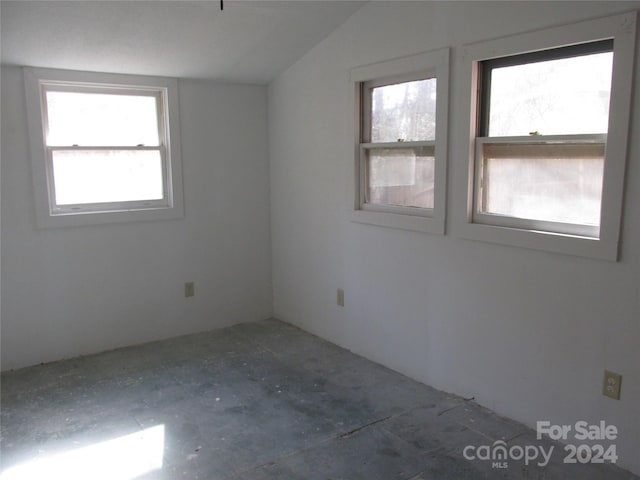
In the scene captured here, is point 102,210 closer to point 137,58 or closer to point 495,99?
point 137,58

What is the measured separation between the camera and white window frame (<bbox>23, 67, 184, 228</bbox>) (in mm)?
3377

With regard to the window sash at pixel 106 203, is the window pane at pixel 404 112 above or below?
above

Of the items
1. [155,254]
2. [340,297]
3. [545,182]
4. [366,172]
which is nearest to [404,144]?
[366,172]

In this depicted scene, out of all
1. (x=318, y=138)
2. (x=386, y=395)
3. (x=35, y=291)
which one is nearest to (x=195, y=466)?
(x=386, y=395)

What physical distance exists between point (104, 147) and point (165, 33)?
1.00m

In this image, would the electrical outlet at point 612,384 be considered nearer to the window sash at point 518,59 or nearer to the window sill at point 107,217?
the window sash at point 518,59

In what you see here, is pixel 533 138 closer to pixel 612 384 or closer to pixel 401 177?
pixel 401 177

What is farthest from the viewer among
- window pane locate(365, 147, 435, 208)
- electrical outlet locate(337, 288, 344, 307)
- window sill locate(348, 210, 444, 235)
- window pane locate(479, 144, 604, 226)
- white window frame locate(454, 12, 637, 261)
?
electrical outlet locate(337, 288, 344, 307)

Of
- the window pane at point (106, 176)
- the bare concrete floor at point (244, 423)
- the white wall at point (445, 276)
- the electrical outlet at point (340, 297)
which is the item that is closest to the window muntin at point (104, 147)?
the window pane at point (106, 176)

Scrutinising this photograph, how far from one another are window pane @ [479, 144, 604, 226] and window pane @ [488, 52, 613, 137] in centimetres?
10

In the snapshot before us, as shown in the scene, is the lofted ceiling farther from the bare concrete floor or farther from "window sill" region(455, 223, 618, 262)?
the bare concrete floor

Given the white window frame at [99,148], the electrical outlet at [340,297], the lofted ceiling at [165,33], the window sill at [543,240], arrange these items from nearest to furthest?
the window sill at [543,240]
the lofted ceiling at [165,33]
the white window frame at [99,148]
the electrical outlet at [340,297]

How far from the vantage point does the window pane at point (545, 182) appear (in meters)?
2.35

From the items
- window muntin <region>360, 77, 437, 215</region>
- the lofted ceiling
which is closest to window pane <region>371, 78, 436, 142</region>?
window muntin <region>360, 77, 437, 215</region>
